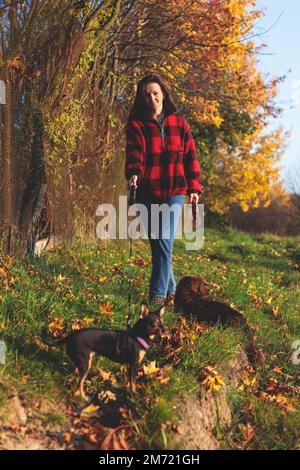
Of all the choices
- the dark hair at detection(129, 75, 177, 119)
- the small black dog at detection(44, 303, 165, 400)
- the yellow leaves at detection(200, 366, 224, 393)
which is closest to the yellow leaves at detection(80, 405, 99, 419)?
the small black dog at detection(44, 303, 165, 400)

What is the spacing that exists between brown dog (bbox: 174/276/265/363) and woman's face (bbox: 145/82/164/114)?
5.79 feet

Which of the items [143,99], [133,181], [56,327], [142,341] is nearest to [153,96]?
[143,99]

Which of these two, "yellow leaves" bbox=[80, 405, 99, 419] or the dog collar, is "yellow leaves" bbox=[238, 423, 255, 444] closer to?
the dog collar

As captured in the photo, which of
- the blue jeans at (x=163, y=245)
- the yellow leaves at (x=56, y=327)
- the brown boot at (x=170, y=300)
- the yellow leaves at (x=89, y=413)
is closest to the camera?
the yellow leaves at (x=89, y=413)

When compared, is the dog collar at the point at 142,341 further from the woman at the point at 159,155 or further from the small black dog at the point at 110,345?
the woman at the point at 159,155

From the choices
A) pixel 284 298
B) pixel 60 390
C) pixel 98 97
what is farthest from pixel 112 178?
pixel 60 390

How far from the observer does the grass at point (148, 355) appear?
10.9 feet

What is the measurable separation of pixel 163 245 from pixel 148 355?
1.28 metres

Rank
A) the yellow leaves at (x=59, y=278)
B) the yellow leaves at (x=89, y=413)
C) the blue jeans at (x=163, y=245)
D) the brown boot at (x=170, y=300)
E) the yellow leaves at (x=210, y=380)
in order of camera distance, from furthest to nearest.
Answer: the yellow leaves at (x=59, y=278), the brown boot at (x=170, y=300), the blue jeans at (x=163, y=245), the yellow leaves at (x=210, y=380), the yellow leaves at (x=89, y=413)

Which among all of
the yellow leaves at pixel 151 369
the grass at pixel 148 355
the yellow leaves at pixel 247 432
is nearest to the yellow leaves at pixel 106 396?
the grass at pixel 148 355

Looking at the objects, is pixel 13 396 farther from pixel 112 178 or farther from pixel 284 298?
pixel 112 178

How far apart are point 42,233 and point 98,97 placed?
2.82m

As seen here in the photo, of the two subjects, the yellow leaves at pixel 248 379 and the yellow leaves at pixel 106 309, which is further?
the yellow leaves at pixel 106 309

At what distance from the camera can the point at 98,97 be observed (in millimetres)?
8438
